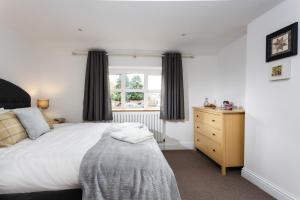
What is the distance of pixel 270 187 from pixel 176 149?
2.08m

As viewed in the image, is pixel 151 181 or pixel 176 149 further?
pixel 176 149

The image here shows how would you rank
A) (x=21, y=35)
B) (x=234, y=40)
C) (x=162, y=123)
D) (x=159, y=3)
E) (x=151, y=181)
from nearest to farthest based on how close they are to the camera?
(x=151, y=181)
(x=159, y=3)
(x=21, y=35)
(x=234, y=40)
(x=162, y=123)

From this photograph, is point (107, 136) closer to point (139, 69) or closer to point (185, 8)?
point (185, 8)

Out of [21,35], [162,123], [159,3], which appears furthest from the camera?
[162,123]

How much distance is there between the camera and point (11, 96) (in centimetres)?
262

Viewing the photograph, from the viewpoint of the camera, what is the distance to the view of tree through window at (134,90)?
4.09 metres

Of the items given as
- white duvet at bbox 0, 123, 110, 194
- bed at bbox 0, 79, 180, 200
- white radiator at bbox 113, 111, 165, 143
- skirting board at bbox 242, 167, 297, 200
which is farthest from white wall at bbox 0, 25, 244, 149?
bed at bbox 0, 79, 180, 200

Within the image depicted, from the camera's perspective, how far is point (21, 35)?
3.02 metres

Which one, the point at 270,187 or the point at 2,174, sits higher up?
the point at 2,174

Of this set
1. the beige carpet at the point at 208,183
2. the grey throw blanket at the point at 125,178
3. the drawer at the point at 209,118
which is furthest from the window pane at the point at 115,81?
the grey throw blanket at the point at 125,178

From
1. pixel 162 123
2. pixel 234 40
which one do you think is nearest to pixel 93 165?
pixel 162 123

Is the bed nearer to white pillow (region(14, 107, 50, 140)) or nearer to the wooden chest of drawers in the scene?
white pillow (region(14, 107, 50, 140))

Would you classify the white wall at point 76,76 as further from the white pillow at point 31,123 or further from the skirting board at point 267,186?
the skirting board at point 267,186

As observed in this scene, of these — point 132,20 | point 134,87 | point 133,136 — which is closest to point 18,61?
point 132,20
